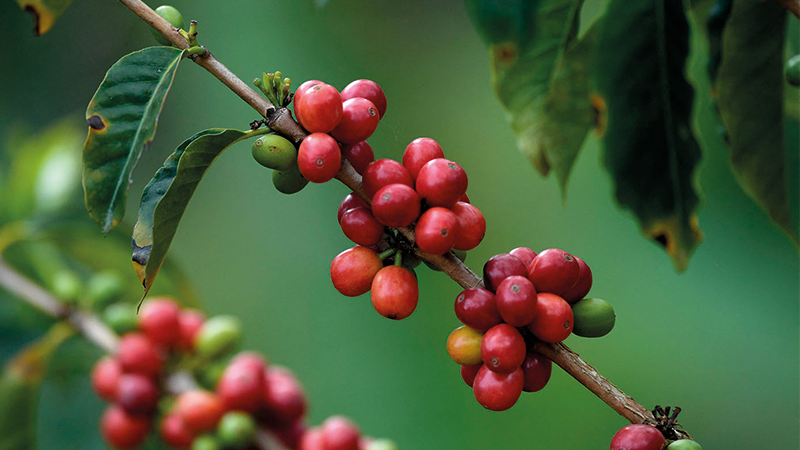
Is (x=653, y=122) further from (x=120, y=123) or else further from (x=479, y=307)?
(x=120, y=123)

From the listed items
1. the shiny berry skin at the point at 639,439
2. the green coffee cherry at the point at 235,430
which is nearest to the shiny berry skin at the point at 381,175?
the shiny berry skin at the point at 639,439

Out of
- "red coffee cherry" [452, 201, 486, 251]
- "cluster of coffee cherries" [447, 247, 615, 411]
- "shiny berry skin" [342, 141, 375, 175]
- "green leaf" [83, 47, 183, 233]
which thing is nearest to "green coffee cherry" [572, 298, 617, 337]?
"cluster of coffee cherries" [447, 247, 615, 411]

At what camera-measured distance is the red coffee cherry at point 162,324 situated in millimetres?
1029

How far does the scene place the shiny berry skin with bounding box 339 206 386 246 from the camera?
1.68ft

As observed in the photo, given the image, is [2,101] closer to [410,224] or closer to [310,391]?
[310,391]

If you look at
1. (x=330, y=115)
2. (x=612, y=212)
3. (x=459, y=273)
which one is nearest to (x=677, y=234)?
(x=459, y=273)

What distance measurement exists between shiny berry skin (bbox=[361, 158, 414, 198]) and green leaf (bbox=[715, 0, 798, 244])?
40 cm

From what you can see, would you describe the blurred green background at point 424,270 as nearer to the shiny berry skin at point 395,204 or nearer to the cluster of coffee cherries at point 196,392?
the cluster of coffee cherries at point 196,392

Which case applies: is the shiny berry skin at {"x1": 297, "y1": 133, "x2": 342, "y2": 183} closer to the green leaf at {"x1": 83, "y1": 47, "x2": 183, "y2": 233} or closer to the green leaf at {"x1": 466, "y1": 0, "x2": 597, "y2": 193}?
the green leaf at {"x1": 83, "y1": 47, "x2": 183, "y2": 233}

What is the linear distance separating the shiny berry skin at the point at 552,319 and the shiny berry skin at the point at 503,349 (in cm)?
2

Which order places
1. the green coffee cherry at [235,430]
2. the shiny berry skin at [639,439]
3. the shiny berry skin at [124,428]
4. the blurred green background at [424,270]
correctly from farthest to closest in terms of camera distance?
the blurred green background at [424,270], the shiny berry skin at [124,428], the green coffee cherry at [235,430], the shiny berry skin at [639,439]

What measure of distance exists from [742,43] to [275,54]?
6.93 feet

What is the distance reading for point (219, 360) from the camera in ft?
3.42

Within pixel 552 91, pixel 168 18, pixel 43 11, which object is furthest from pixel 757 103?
pixel 43 11
